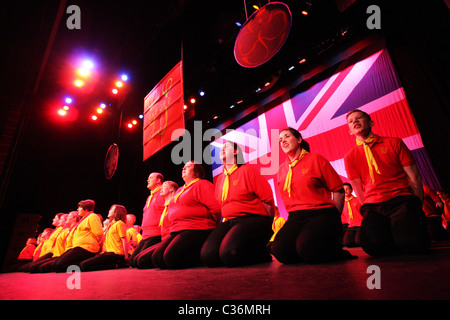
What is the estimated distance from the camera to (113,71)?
24.6 ft

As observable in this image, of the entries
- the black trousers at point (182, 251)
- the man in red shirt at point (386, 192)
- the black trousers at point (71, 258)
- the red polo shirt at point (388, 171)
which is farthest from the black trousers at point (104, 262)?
the red polo shirt at point (388, 171)

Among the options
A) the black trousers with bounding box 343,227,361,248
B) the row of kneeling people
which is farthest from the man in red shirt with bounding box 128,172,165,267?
the black trousers with bounding box 343,227,361,248

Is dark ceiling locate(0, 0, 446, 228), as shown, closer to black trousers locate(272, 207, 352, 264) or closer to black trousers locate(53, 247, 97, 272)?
black trousers locate(53, 247, 97, 272)

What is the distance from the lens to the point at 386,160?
2160 mm

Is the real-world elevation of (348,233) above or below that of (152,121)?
below

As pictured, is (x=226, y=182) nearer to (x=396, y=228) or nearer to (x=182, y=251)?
(x=182, y=251)

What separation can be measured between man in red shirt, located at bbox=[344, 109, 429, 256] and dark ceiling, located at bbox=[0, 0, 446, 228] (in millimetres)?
2464

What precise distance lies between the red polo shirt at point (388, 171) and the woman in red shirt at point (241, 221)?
3.36 ft

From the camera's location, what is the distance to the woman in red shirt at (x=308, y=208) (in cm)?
188

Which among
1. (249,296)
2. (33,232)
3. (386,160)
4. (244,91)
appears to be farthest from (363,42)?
(33,232)

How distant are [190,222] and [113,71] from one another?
674 cm

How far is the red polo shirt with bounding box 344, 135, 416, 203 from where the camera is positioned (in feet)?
6.84

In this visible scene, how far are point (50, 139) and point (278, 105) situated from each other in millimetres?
7795

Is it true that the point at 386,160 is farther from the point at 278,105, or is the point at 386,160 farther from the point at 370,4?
the point at 278,105
